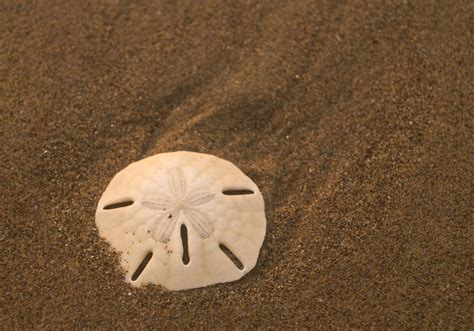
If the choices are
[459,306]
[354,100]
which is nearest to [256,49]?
[354,100]

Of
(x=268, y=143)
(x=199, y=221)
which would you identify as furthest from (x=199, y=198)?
(x=268, y=143)

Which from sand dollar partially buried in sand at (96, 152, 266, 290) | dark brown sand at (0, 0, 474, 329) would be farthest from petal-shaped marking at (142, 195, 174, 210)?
dark brown sand at (0, 0, 474, 329)

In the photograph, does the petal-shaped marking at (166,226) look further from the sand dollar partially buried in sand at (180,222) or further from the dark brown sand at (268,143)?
the dark brown sand at (268,143)

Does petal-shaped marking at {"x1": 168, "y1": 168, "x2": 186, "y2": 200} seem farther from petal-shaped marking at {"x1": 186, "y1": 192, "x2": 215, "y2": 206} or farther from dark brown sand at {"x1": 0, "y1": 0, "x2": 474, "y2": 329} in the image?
dark brown sand at {"x1": 0, "y1": 0, "x2": 474, "y2": 329}

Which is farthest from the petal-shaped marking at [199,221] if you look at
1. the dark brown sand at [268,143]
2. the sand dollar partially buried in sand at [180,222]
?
the dark brown sand at [268,143]

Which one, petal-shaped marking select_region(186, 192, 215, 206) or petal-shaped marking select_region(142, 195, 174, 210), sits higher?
petal-shaped marking select_region(142, 195, 174, 210)

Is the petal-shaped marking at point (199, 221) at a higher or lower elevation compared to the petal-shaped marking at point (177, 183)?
lower
